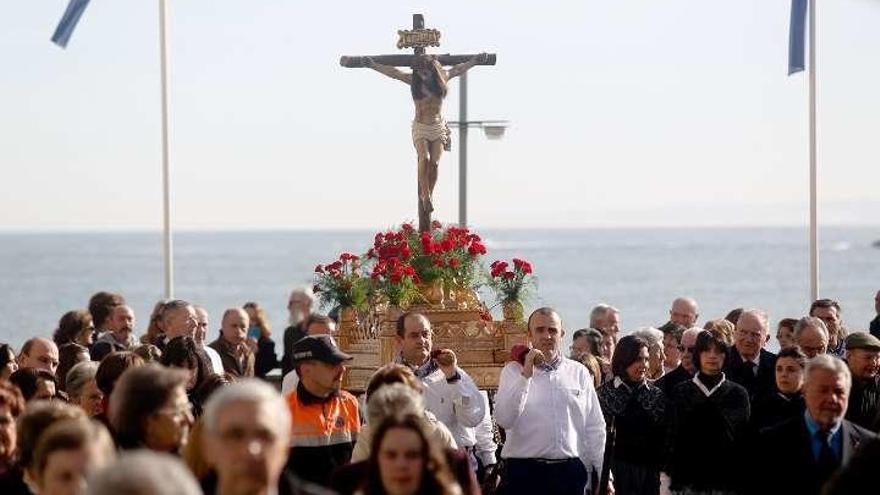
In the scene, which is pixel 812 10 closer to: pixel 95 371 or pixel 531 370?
pixel 531 370

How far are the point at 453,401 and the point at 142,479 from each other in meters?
7.09

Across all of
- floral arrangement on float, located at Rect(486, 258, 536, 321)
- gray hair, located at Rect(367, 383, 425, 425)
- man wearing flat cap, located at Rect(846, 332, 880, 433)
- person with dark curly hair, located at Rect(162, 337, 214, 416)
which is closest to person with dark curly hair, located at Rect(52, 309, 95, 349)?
floral arrangement on float, located at Rect(486, 258, 536, 321)

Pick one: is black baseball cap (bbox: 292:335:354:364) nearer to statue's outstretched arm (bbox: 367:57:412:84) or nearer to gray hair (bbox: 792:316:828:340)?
gray hair (bbox: 792:316:828:340)

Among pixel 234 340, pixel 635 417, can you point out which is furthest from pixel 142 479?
pixel 234 340

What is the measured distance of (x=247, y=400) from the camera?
739 centimetres

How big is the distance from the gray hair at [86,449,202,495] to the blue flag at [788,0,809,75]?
18.4 meters

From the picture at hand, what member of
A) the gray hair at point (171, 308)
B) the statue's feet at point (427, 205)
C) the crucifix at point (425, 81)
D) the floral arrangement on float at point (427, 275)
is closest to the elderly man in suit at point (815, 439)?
the gray hair at point (171, 308)

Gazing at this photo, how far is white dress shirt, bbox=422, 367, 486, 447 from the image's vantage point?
13156mm

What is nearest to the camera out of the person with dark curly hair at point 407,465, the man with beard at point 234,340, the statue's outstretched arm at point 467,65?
the person with dark curly hair at point 407,465

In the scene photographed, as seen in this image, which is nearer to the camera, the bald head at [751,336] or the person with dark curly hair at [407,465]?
the person with dark curly hair at [407,465]

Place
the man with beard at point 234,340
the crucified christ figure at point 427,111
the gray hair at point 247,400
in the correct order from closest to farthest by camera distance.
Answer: the gray hair at point 247,400, the man with beard at point 234,340, the crucified christ figure at point 427,111

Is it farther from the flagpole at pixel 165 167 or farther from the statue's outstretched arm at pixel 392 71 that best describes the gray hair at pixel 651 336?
the flagpole at pixel 165 167

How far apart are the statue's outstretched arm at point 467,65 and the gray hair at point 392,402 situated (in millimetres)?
8160

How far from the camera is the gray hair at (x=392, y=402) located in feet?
33.7
